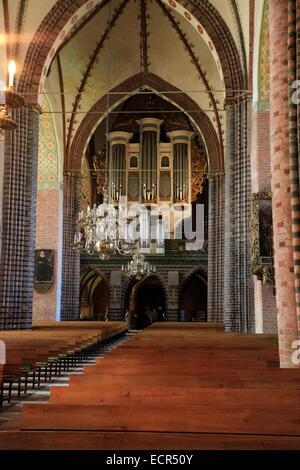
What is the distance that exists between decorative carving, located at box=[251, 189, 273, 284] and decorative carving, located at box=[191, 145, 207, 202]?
14389 millimetres

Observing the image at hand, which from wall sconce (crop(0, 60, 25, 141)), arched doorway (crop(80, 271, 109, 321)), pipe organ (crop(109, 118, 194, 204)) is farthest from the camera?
arched doorway (crop(80, 271, 109, 321))

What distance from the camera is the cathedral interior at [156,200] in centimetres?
492

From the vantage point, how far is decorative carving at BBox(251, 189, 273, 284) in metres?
11.5

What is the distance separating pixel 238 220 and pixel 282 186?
8497 millimetres

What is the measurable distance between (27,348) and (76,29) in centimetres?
1395

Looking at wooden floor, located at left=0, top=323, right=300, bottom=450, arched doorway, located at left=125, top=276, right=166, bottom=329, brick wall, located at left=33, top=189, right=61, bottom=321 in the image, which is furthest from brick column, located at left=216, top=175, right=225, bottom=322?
wooden floor, located at left=0, top=323, right=300, bottom=450

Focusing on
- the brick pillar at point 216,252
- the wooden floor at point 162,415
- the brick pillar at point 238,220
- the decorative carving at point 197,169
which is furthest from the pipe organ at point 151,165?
the wooden floor at point 162,415

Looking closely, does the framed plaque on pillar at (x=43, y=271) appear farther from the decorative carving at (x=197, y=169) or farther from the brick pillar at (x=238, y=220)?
the brick pillar at (x=238, y=220)

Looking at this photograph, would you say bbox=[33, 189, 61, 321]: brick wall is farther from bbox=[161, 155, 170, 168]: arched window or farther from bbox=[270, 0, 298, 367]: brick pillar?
bbox=[270, 0, 298, 367]: brick pillar

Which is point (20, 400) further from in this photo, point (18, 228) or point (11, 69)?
point (18, 228)

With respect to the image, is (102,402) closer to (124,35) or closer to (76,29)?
(76,29)

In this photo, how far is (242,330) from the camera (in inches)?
549

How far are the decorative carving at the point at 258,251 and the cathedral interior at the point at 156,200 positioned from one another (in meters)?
0.03

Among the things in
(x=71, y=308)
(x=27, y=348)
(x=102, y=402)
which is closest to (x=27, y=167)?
(x=27, y=348)
